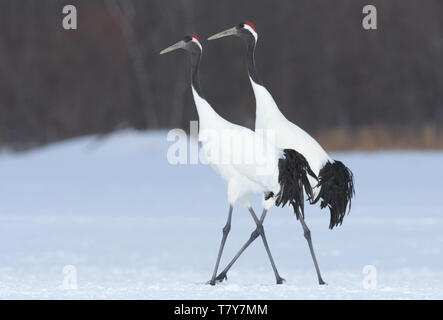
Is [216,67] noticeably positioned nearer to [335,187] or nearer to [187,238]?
[187,238]

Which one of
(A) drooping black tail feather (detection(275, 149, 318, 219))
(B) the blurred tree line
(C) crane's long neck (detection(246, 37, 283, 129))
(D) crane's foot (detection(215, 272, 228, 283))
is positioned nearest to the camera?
(A) drooping black tail feather (detection(275, 149, 318, 219))

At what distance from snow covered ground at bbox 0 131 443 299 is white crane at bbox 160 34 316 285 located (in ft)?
2.33

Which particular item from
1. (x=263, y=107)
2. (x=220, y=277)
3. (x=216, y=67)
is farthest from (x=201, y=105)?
(x=216, y=67)

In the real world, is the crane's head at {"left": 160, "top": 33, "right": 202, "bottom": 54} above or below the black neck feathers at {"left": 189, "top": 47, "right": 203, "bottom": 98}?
above

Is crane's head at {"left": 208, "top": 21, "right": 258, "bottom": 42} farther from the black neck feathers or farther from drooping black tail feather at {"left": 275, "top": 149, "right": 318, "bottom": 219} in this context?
drooping black tail feather at {"left": 275, "top": 149, "right": 318, "bottom": 219}

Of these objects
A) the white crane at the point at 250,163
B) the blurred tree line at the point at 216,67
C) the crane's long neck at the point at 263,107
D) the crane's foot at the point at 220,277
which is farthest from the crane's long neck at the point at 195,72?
the blurred tree line at the point at 216,67

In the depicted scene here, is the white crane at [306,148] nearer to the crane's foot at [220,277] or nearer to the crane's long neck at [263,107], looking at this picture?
the crane's long neck at [263,107]

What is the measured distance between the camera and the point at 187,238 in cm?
880

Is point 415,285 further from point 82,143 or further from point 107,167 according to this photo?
point 82,143

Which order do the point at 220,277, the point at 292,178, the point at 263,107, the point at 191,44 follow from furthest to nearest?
1. the point at 220,277
2. the point at 191,44
3. the point at 263,107
4. the point at 292,178

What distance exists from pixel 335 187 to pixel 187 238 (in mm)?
3048

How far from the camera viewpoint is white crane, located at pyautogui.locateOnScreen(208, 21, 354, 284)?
597 cm

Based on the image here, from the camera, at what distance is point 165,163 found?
16984 mm

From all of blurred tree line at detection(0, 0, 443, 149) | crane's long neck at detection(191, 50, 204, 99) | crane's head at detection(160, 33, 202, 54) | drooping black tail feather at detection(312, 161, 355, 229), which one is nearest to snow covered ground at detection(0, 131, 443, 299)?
drooping black tail feather at detection(312, 161, 355, 229)
